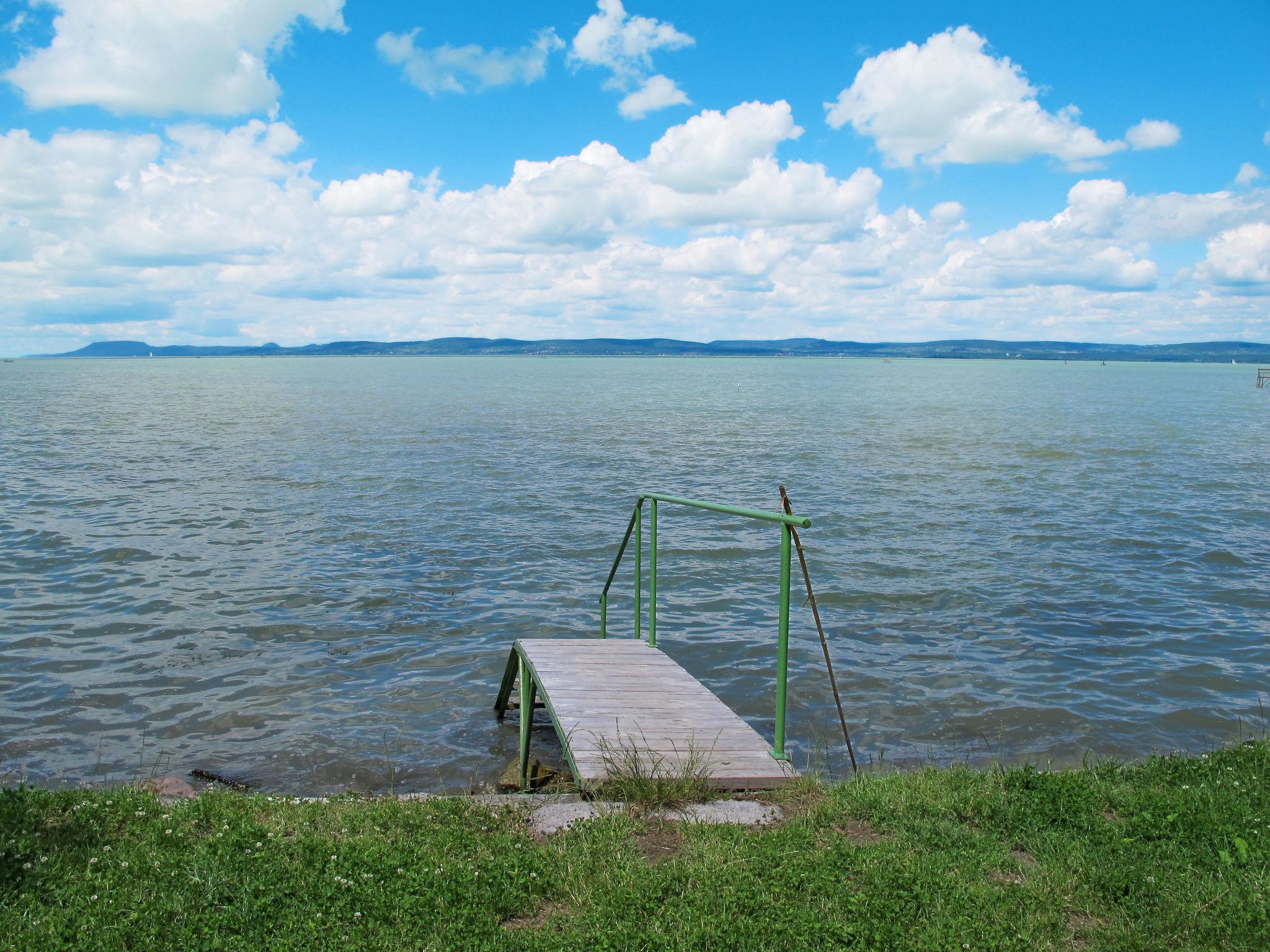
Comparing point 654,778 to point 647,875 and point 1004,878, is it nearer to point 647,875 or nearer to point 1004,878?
point 647,875

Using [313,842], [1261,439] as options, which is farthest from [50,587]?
[1261,439]

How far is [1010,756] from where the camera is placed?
7.93 metres

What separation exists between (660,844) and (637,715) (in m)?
1.75

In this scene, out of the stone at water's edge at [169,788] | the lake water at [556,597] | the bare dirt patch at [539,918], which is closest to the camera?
the bare dirt patch at [539,918]

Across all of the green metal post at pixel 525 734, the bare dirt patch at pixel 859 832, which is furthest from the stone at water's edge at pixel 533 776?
the bare dirt patch at pixel 859 832

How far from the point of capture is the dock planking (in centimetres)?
552

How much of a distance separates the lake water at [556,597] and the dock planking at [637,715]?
111 cm

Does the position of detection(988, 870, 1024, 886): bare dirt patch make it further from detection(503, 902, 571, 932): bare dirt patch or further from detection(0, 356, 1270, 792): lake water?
detection(0, 356, 1270, 792): lake water

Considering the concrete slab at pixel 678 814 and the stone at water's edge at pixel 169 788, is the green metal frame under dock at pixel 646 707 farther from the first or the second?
the stone at water's edge at pixel 169 788

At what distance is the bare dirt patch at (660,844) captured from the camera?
177 inches

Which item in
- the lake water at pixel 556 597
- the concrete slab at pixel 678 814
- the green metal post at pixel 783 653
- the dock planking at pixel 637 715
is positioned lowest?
the lake water at pixel 556 597

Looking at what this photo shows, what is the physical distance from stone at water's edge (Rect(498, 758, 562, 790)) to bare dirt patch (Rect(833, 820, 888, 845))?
2543 mm

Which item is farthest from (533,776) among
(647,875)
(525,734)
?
(647,875)

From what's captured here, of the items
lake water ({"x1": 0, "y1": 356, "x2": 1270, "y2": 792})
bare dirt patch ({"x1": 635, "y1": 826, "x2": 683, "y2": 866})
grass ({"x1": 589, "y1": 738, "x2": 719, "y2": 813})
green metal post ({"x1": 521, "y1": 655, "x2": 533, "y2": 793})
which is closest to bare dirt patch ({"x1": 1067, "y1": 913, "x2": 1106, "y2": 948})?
bare dirt patch ({"x1": 635, "y1": 826, "x2": 683, "y2": 866})
